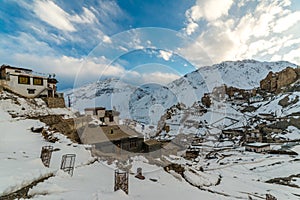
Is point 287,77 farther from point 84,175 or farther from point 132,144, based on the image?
point 84,175

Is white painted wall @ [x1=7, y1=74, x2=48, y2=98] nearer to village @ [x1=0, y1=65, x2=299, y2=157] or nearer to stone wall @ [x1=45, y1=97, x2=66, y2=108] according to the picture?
village @ [x1=0, y1=65, x2=299, y2=157]

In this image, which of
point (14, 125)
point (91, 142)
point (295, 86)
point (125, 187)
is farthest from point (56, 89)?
point (295, 86)

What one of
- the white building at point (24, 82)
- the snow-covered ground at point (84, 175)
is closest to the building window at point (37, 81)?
the white building at point (24, 82)

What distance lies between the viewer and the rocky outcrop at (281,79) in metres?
79.1

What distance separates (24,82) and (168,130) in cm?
4308

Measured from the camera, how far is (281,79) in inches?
3223

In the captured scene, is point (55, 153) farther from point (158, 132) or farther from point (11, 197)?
point (158, 132)

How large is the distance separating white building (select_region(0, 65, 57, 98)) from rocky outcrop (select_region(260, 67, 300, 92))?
90573 mm

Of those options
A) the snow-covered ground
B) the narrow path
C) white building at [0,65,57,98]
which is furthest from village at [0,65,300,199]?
the narrow path

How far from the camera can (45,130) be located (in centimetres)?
1490

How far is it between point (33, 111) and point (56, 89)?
10662 mm

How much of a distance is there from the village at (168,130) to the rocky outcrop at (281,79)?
1.81 feet

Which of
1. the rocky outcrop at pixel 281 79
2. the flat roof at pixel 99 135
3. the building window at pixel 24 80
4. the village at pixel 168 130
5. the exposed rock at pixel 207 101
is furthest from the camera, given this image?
the exposed rock at pixel 207 101

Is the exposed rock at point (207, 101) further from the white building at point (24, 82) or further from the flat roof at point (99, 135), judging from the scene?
the flat roof at point (99, 135)
